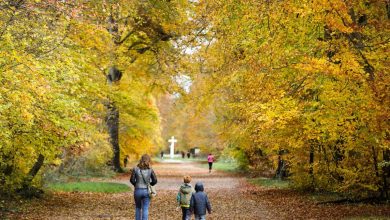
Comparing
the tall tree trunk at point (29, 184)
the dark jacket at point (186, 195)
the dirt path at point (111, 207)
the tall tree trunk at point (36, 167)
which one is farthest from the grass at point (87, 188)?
the dark jacket at point (186, 195)

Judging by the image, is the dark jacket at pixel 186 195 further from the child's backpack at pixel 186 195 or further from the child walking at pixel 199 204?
the child walking at pixel 199 204

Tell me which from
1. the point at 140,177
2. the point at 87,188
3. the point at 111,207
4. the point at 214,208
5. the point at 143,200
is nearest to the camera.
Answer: the point at 140,177

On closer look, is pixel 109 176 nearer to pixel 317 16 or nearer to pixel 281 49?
pixel 281 49

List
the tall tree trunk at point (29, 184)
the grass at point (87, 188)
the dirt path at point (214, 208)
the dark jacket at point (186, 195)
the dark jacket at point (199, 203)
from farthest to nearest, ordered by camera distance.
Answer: the grass at point (87, 188), the tall tree trunk at point (29, 184), the dirt path at point (214, 208), the dark jacket at point (186, 195), the dark jacket at point (199, 203)

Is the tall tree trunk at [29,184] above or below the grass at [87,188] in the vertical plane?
above

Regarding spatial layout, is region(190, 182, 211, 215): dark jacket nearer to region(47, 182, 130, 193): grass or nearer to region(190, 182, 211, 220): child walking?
region(190, 182, 211, 220): child walking

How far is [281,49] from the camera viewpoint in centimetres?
1446

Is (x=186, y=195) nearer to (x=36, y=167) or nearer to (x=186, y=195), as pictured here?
(x=186, y=195)

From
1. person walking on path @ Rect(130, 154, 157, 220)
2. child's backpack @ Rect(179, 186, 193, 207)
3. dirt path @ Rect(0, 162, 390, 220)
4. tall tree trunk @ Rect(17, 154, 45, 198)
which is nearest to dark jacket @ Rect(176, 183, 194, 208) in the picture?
child's backpack @ Rect(179, 186, 193, 207)

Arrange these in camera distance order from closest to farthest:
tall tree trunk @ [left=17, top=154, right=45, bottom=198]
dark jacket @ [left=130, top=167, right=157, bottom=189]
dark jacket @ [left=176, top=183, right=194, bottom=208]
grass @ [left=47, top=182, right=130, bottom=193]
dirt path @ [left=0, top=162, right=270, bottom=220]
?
dark jacket @ [left=130, top=167, right=157, bottom=189], dark jacket @ [left=176, top=183, right=194, bottom=208], dirt path @ [left=0, top=162, right=270, bottom=220], tall tree trunk @ [left=17, top=154, right=45, bottom=198], grass @ [left=47, top=182, right=130, bottom=193]

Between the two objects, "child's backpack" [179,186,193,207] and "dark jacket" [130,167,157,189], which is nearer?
"dark jacket" [130,167,157,189]

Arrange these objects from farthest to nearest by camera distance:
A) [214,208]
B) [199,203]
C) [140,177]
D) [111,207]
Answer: [214,208]
[111,207]
[140,177]
[199,203]

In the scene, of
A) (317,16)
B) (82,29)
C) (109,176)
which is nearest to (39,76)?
(82,29)

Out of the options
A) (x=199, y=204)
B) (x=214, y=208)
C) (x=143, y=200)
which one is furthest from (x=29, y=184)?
(x=199, y=204)
